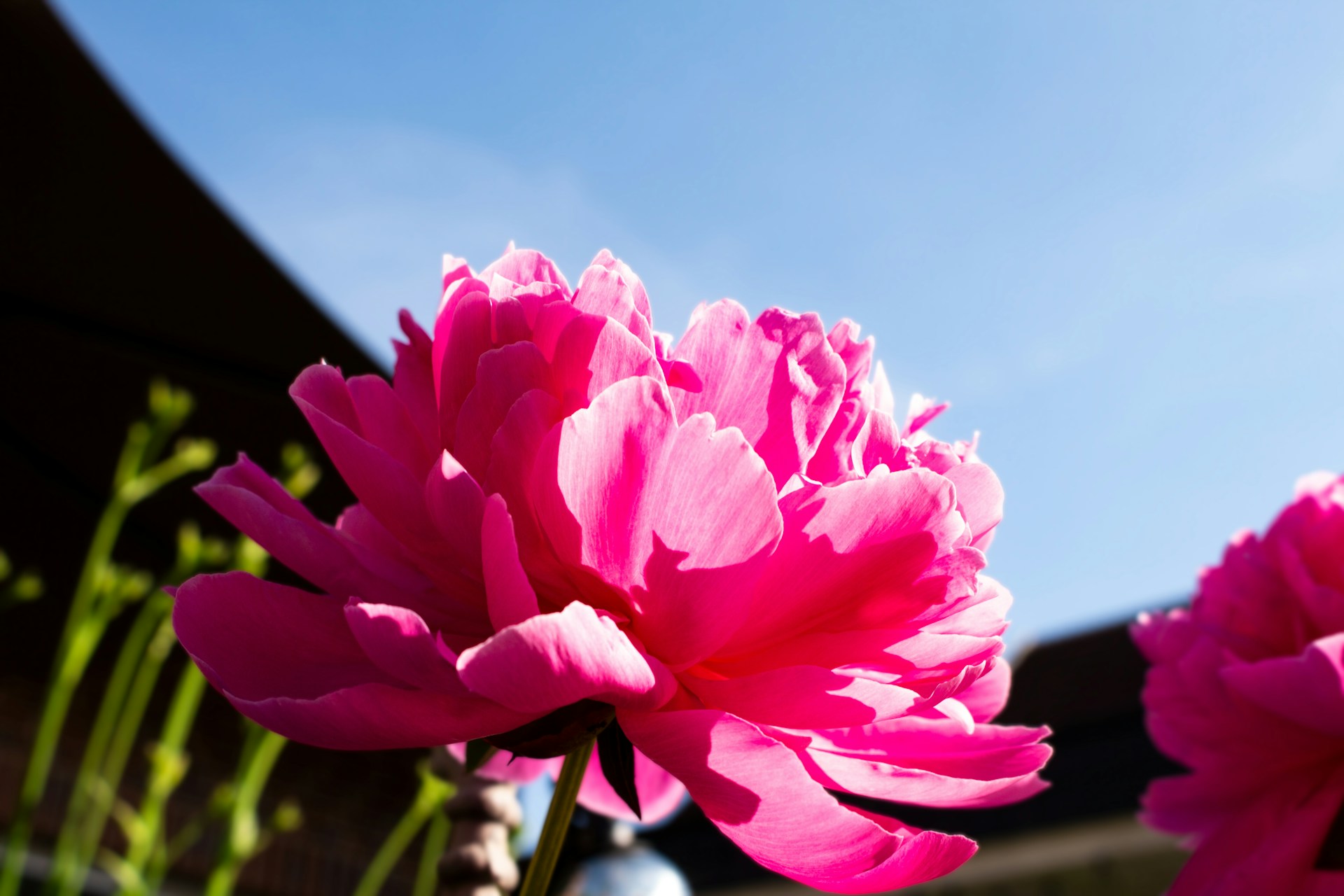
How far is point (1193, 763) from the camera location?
2.06 ft

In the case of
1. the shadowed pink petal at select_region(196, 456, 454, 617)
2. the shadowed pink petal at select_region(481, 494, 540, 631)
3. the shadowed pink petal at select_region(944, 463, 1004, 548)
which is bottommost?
the shadowed pink petal at select_region(481, 494, 540, 631)

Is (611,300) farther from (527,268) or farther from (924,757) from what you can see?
(924,757)

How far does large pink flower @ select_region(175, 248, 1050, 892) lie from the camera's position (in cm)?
28

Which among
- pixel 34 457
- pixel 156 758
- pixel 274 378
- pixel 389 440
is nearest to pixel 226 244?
pixel 274 378

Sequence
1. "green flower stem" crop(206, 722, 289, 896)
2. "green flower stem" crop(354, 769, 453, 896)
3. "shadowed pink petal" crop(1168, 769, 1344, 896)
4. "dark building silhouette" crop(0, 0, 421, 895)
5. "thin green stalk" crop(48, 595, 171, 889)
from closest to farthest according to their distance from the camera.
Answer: "shadowed pink petal" crop(1168, 769, 1344, 896)
"green flower stem" crop(354, 769, 453, 896)
"green flower stem" crop(206, 722, 289, 896)
"thin green stalk" crop(48, 595, 171, 889)
"dark building silhouette" crop(0, 0, 421, 895)

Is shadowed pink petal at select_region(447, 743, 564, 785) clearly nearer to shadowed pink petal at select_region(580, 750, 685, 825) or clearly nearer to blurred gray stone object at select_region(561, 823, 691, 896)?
shadowed pink petal at select_region(580, 750, 685, 825)

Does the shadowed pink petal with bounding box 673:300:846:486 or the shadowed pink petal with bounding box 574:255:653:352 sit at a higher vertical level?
the shadowed pink petal with bounding box 574:255:653:352

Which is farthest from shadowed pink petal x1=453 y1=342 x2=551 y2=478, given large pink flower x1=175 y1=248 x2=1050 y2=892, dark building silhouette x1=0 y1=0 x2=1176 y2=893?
dark building silhouette x1=0 y1=0 x2=1176 y2=893

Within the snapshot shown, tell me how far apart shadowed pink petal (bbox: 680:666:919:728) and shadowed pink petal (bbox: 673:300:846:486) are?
2.9 inches

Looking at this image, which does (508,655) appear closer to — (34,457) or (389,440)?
(389,440)

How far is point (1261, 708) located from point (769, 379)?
0.39m

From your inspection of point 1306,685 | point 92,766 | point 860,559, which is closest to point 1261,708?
point 1306,685

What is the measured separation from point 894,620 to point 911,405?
114 millimetres

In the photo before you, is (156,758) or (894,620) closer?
(894,620)
